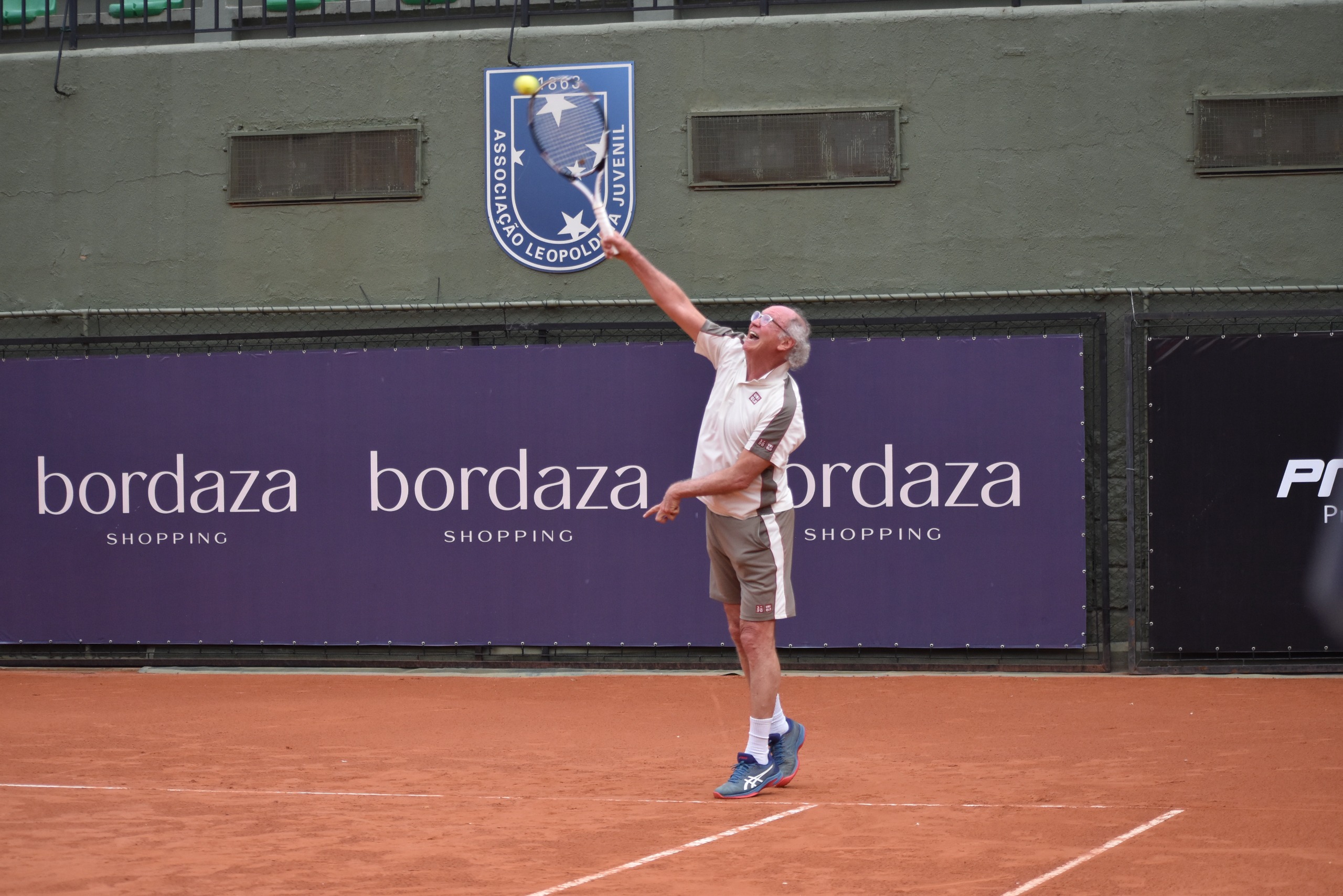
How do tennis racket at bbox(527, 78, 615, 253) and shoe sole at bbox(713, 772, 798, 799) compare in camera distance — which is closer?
shoe sole at bbox(713, 772, 798, 799)

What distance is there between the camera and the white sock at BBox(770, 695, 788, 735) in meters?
5.79

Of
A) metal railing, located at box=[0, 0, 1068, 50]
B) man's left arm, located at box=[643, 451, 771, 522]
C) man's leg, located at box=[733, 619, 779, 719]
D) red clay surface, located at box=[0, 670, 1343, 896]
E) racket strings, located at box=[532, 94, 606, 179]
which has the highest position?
metal railing, located at box=[0, 0, 1068, 50]

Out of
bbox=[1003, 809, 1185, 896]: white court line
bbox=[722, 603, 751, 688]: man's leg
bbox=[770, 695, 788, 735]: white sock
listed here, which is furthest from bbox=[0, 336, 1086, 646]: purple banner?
bbox=[1003, 809, 1185, 896]: white court line

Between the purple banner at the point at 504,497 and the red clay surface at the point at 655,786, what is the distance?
0.57 meters

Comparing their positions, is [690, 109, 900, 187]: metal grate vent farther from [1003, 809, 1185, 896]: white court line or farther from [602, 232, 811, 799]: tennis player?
[1003, 809, 1185, 896]: white court line

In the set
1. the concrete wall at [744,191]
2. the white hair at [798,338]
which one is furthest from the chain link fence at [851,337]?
the white hair at [798,338]

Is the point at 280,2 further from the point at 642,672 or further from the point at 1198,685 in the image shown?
the point at 1198,685

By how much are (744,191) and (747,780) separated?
5738mm

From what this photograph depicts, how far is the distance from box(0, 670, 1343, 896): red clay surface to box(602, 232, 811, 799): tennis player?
0.25m

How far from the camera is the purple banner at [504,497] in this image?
9859 mm

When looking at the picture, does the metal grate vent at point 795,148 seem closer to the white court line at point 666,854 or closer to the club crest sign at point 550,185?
the club crest sign at point 550,185

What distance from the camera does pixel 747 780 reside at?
5.66 meters

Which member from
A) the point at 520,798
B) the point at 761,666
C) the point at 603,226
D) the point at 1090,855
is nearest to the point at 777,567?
the point at 761,666

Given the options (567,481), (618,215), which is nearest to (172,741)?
A: (567,481)
